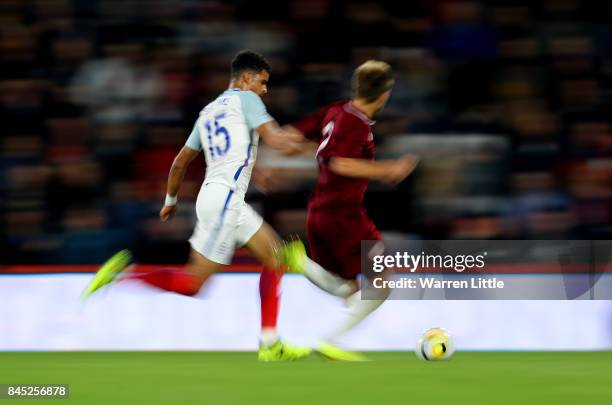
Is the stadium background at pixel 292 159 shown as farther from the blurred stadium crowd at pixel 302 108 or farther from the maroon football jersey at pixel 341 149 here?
the maroon football jersey at pixel 341 149

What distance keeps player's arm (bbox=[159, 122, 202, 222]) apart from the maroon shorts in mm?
→ 735

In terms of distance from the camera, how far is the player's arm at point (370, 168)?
609 cm

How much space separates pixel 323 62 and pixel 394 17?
28.4 inches

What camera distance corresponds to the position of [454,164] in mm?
8492

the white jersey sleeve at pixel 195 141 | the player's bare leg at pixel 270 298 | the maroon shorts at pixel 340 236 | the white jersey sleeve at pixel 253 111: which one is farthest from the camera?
the maroon shorts at pixel 340 236

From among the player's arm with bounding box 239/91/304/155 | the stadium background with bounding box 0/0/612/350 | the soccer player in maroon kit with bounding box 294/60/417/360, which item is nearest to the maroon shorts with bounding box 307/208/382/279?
the soccer player in maroon kit with bounding box 294/60/417/360

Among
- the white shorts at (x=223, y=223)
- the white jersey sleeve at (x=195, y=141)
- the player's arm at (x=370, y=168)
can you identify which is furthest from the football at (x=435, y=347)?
the white jersey sleeve at (x=195, y=141)

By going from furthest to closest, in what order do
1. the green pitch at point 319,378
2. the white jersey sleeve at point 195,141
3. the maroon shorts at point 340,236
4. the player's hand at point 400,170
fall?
the maroon shorts at point 340,236, the white jersey sleeve at point 195,141, the player's hand at point 400,170, the green pitch at point 319,378

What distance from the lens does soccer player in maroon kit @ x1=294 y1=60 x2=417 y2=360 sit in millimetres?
6480

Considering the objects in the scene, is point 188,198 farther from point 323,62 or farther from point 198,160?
point 323,62

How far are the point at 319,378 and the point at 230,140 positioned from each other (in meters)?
1.48

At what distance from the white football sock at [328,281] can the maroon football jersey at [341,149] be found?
34cm

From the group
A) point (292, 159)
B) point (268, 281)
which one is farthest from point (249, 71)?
point (292, 159)

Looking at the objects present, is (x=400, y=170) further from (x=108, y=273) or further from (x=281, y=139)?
(x=108, y=273)
